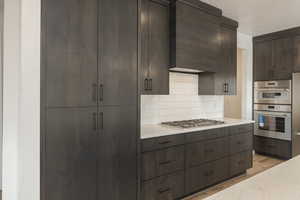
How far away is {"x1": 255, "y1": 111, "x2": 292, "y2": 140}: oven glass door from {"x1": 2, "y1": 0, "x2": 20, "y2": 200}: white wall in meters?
4.49

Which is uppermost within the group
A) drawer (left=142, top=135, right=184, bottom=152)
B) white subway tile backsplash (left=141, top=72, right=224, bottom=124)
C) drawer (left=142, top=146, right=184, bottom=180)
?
white subway tile backsplash (left=141, top=72, right=224, bottom=124)

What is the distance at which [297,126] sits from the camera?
3908 mm

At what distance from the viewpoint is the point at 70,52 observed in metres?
1.65

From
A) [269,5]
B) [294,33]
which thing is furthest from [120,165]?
[294,33]

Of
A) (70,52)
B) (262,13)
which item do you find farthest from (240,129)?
(70,52)

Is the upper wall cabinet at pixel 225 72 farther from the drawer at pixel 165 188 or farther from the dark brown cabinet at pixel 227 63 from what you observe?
the drawer at pixel 165 188

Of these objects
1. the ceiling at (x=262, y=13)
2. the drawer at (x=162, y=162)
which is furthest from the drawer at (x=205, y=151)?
the ceiling at (x=262, y=13)

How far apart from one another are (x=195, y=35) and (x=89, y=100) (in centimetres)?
187

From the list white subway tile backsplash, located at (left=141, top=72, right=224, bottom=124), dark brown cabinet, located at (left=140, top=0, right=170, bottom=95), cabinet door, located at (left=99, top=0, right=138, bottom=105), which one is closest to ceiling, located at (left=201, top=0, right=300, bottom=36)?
dark brown cabinet, located at (left=140, top=0, right=170, bottom=95)

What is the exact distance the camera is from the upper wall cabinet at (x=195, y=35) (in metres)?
2.70

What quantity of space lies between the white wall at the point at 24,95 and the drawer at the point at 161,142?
41.0 inches

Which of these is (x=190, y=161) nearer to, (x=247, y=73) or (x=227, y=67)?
(x=227, y=67)

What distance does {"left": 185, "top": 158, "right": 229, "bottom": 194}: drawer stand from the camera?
2.62 m

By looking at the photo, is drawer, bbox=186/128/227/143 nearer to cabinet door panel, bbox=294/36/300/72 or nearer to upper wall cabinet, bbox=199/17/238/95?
upper wall cabinet, bbox=199/17/238/95
